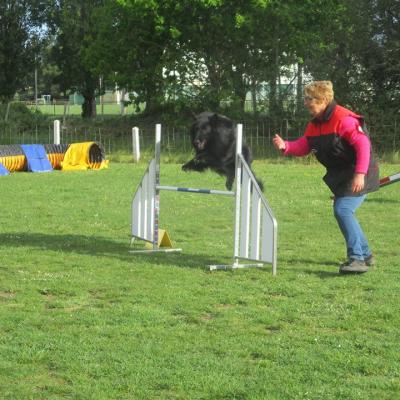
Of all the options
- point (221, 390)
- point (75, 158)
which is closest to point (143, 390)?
point (221, 390)

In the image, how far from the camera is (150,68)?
2786cm

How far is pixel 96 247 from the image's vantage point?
8.89 metres

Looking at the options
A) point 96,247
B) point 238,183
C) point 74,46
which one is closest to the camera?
point 238,183

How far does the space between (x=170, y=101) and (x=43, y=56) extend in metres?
14.7

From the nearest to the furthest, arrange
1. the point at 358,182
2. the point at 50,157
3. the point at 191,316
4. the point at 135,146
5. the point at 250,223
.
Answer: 1. the point at 191,316
2. the point at 358,182
3. the point at 250,223
4. the point at 50,157
5. the point at 135,146

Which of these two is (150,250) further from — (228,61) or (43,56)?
(43,56)

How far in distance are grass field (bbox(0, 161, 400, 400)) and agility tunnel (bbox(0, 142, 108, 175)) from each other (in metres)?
8.60

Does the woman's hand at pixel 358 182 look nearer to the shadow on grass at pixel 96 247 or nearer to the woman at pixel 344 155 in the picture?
the woman at pixel 344 155

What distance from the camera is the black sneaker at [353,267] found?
7188 millimetres

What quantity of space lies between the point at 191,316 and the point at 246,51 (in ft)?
73.1

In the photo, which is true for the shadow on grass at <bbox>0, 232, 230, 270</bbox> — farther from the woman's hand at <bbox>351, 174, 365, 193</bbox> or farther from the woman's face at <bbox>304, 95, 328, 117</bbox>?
the woman's face at <bbox>304, 95, 328, 117</bbox>

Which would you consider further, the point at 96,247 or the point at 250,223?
the point at 96,247

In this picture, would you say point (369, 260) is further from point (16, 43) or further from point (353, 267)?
point (16, 43)

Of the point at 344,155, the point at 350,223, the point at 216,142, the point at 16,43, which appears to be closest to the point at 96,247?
the point at 216,142
